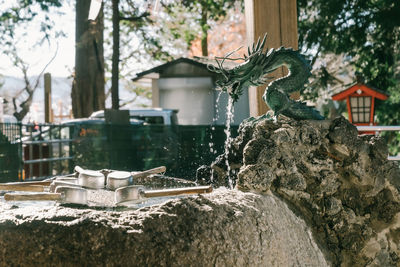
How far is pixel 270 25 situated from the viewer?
4.72 meters

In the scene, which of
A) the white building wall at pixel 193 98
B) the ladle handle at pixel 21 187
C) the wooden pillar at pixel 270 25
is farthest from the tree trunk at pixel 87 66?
the ladle handle at pixel 21 187

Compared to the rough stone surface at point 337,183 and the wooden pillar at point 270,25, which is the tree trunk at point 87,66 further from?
the rough stone surface at point 337,183

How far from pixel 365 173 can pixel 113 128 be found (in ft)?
24.4

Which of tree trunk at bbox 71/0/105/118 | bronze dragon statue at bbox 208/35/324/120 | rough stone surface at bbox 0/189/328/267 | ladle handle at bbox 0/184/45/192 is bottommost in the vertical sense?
rough stone surface at bbox 0/189/328/267

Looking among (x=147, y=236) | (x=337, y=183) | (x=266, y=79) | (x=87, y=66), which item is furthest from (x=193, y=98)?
(x=147, y=236)

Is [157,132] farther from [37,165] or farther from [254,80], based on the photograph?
[254,80]

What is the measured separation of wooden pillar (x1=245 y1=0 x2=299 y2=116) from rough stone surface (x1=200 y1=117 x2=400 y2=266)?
137cm

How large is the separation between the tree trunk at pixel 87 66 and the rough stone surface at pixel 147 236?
1484 cm

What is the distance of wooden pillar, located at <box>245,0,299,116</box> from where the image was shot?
15.4 feet

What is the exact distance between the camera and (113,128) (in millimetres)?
10172

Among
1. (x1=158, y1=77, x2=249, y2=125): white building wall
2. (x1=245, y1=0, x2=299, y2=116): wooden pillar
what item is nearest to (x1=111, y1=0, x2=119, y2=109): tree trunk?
(x1=158, y1=77, x2=249, y2=125): white building wall

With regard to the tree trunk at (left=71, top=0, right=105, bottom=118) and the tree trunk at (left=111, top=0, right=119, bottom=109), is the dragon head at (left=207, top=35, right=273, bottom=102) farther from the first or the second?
the tree trunk at (left=71, top=0, right=105, bottom=118)

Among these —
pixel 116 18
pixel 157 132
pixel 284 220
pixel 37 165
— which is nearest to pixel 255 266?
pixel 284 220

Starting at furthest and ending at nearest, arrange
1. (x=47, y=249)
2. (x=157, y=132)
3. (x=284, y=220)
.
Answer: (x=157, y=132), (x=284, y=220), (x=47, y=249)
